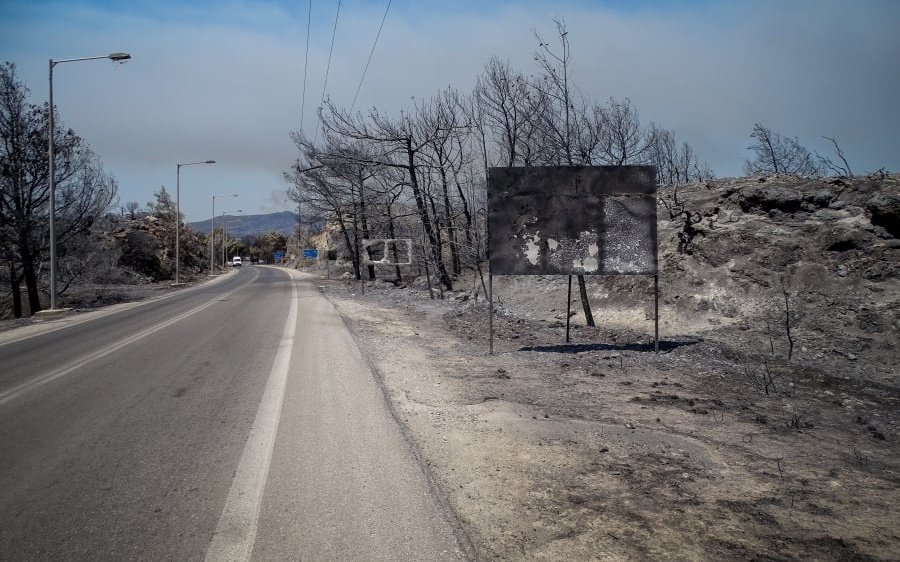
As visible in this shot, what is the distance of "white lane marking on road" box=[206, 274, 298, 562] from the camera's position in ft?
10.7

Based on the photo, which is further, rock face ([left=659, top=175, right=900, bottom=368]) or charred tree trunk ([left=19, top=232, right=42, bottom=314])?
charred tree trunk ([left=19, top=232, right=42, bottom=314])

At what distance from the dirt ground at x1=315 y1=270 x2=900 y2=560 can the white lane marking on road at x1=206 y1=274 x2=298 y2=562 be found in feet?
4.28

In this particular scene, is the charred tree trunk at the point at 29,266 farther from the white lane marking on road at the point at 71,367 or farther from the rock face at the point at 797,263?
the rock face at the point at 797,263

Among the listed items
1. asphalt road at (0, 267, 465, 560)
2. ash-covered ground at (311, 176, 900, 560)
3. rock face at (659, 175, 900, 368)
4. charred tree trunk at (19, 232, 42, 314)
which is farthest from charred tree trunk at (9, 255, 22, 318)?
rock face at (659, 175, 900, 368)

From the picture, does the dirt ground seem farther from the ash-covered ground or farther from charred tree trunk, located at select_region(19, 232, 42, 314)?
charred tree trunk, located at select_region(19, 232, 42, 314)

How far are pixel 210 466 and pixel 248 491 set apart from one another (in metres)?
0.69

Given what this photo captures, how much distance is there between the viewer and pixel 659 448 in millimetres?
5008

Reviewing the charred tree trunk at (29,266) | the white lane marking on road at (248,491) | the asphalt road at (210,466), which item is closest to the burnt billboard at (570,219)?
the asphalt road at (210,466)

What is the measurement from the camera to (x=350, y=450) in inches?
192

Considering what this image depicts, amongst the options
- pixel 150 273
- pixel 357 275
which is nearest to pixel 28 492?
pixel 357 275

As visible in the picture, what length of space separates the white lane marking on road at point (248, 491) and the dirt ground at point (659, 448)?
4.28 feet

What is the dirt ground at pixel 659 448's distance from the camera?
344cm

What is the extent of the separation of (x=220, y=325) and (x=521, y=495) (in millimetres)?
11958

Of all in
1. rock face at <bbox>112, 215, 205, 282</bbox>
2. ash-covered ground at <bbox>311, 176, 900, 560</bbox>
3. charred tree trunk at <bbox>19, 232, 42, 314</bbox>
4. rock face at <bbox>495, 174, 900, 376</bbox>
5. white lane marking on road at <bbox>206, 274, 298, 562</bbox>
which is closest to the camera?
white lane marking on road at <bbox>206, 274, 298, 562</bbox>
